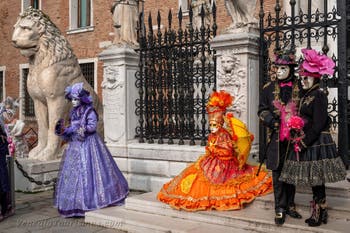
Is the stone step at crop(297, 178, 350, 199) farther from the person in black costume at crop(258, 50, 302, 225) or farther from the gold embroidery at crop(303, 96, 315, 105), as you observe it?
the gold embroidery at crop(303, 96, 315, 105)

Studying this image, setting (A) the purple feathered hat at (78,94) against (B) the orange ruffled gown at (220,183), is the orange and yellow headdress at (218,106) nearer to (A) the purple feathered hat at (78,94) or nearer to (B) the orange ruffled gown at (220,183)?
(B) the orange ruffled gown at (220,183)

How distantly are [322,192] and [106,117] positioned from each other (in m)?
4.80

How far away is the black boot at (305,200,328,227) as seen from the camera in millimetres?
4664

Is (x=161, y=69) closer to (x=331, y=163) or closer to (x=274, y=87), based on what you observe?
(x=274, y=87)

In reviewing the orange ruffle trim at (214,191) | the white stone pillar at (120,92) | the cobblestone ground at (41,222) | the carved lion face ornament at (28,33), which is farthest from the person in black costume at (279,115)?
the carved lion face ornament at (28,33)

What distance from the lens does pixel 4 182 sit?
6.36 metres

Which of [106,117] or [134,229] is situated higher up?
[106,117]

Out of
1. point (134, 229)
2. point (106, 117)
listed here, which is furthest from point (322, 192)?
point (106, 117)

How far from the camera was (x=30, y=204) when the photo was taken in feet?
24.2

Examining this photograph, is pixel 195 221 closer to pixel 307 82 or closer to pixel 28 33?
pixel 307 82

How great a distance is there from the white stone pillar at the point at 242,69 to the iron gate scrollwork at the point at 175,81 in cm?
51

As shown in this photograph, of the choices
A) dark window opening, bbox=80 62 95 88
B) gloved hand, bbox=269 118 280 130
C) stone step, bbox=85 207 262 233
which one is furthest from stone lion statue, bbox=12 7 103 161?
dark window opening, bbox=80 62 95 88

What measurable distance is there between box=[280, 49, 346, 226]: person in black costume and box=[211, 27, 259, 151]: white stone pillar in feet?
6.44

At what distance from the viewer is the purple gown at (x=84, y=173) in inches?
245
